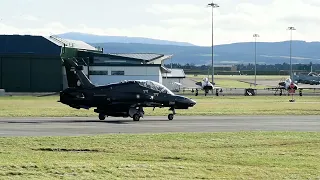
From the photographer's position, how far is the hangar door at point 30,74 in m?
90.4

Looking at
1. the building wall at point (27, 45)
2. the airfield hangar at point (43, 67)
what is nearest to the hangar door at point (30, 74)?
the airfield hangar at point (43, 67)

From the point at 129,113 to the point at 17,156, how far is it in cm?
1752

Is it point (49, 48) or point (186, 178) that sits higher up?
point (49, 48)

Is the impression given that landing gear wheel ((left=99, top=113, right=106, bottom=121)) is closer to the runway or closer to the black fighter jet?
the black fighter jet

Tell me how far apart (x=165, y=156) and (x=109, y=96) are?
56.1 feet

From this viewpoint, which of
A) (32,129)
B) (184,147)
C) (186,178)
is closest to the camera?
(186,178)

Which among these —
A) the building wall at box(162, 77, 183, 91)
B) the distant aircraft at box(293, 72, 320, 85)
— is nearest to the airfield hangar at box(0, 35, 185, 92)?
the building wall at box(162, 77, 183, 91)

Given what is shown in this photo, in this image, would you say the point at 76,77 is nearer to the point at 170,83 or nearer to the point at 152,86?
the point at 152,86

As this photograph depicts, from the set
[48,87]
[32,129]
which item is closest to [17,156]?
[32,129]

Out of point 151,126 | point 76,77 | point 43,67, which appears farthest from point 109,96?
point 43,67

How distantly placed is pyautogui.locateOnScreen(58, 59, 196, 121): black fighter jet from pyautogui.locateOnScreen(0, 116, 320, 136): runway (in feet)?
2.59

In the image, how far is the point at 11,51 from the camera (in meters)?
91.6

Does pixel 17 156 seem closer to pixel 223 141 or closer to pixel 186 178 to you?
pixel 186 178

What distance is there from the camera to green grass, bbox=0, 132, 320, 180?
18281 mm
